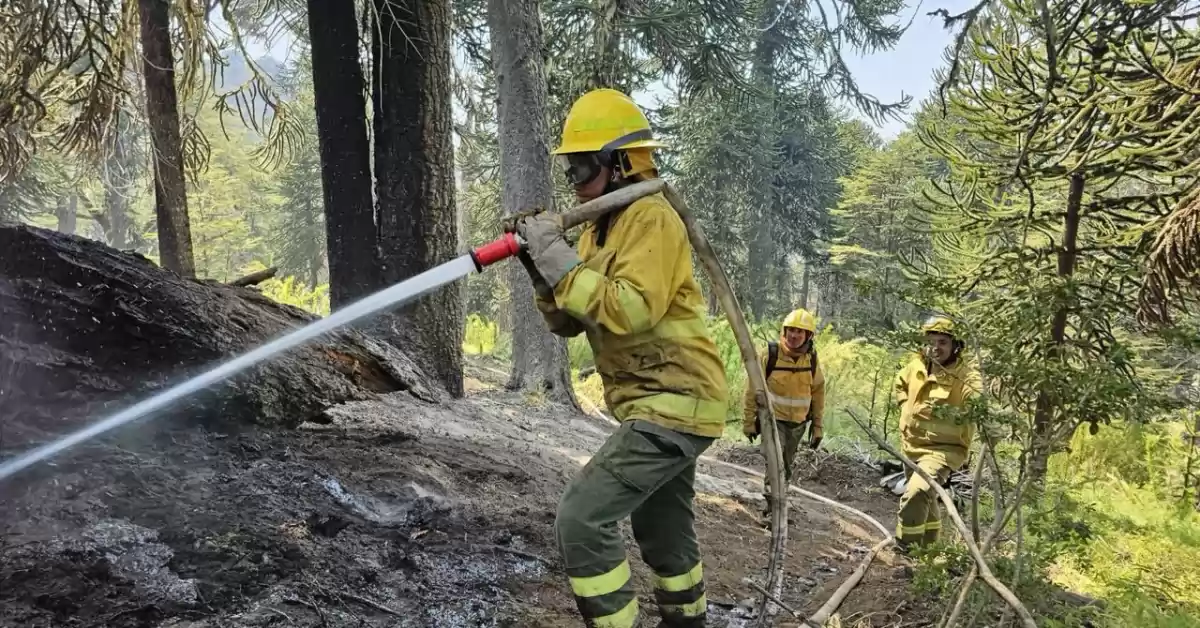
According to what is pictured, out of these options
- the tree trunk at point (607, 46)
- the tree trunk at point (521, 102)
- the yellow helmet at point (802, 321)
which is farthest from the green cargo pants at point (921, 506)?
the tree trunk at point (607, 46)

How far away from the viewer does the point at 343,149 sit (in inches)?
177

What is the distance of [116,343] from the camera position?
2.87m

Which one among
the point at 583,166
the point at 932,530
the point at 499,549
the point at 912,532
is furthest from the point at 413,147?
the point at 932,530

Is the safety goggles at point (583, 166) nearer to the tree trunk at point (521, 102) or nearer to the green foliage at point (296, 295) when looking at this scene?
the tree trunk at point (521, 102)

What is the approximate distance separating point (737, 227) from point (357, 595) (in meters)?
23.7

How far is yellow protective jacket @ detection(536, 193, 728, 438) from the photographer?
7.61 feet

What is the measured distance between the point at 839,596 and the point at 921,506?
1.74 metres

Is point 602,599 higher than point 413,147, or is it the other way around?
point 413,147

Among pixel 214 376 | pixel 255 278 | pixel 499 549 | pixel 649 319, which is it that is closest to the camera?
pixel 649 319

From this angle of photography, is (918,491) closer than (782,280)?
Yes

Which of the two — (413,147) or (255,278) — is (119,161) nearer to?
(255,278)

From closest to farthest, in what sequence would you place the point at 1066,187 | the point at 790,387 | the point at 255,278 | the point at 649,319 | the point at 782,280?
the point at 649,319, the point at 255,278, the point at 1066,187, the point at 790,387, the point at 782,280

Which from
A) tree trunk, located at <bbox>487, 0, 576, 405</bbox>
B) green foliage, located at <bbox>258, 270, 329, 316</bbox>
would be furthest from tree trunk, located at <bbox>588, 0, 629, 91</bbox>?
green foliage, located at <bbox>258, 270, 329, 316</bbox>

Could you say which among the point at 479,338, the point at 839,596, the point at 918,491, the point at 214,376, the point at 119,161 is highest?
the point at 119,161
